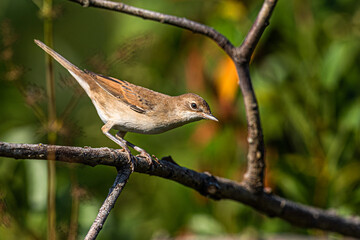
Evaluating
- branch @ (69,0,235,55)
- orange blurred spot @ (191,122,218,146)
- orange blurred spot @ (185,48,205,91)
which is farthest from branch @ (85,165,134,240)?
orange blurred spot @ (185,48,205,91)

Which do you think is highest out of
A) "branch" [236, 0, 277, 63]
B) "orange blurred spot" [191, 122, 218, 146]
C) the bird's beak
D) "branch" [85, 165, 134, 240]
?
"branch" [236, 0, 277, 63]

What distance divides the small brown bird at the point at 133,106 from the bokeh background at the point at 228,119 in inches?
9.2

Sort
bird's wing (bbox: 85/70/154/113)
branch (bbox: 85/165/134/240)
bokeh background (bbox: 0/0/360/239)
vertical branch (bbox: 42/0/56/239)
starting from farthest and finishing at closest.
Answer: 1. bokeh background (bbox: 0/0/360/239)
2. bird's wing (bbox: 85/70/154/113)
3. vertical branch (bbox: 42/0/56/239)
4. branch (bbox: 85/165/134/240)

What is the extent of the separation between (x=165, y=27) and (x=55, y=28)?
1439mm

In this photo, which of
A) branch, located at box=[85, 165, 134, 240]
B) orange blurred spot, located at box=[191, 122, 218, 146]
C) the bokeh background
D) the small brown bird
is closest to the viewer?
branch, located at box=[85, 165, 134, 240]

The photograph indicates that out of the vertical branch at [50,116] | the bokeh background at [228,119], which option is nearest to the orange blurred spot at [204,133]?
the bokeh background at [228,119]

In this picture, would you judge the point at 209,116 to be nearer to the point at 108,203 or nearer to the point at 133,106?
the point at 133,106

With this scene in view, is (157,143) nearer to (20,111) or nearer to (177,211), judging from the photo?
(177,211)

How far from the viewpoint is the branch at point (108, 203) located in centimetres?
211

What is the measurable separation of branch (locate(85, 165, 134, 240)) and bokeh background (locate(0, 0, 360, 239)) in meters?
1.46

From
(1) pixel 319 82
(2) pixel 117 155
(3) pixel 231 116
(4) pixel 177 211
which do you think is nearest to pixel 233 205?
(4) pixel 177 211

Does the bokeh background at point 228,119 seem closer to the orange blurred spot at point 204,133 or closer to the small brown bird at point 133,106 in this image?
the orange blurred spot at point 204,133

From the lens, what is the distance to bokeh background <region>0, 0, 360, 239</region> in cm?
428

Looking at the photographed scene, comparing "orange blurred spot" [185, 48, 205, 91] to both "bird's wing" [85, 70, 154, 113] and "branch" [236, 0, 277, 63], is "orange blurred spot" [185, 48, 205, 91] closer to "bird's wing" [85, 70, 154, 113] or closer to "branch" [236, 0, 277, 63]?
"bird's wing" [85, 70, 154, 113]
